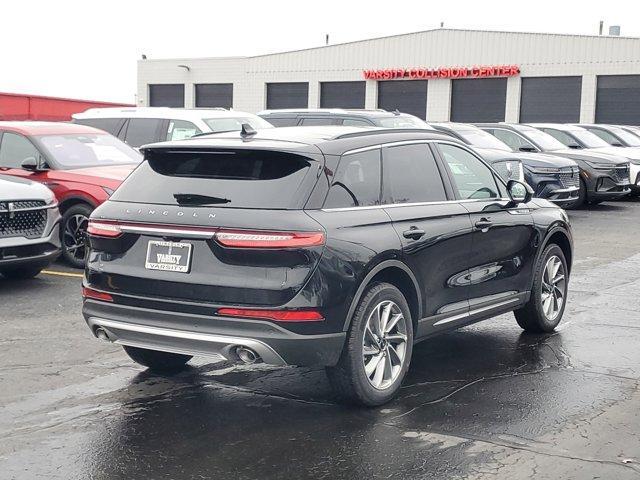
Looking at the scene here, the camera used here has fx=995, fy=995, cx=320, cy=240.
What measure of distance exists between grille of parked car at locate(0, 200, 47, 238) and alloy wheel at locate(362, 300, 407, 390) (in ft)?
18.0

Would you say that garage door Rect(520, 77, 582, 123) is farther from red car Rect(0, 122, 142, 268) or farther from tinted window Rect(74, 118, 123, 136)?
red car Rect(0, 122, 142, 268)

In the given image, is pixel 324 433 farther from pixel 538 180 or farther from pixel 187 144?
pixel 538 180

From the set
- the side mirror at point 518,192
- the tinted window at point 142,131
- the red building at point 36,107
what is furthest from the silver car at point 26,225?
the red building at point 36,107

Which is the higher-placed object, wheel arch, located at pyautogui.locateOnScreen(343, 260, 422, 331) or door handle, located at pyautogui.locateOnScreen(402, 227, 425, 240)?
door handle, located at pyautogui.locateOnScreen(402, 227, 425, 240)

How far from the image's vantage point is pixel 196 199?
5.96 m

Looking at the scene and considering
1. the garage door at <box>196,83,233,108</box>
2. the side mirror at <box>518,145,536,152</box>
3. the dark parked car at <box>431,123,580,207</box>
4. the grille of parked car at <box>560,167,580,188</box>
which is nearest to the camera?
the dark parked car at <box>431,123,580,207</box>

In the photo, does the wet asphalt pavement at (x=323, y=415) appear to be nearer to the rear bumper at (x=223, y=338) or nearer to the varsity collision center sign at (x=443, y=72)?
the rear bumper at (x=223, y=338)

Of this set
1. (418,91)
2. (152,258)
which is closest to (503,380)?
(152,258)

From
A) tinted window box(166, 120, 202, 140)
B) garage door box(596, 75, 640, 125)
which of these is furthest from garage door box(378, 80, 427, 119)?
tinted window box(166, 120, 202, 140)

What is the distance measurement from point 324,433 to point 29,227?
598 cm

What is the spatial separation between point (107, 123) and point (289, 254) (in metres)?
12.1

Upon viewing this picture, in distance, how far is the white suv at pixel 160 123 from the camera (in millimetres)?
16234

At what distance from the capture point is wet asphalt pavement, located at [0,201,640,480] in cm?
512

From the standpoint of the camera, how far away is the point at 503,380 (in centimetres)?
689
